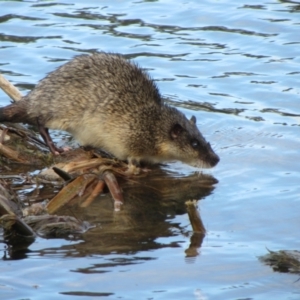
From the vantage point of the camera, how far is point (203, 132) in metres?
11.8

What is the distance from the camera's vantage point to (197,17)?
15633mm

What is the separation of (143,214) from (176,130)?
1.92 metres

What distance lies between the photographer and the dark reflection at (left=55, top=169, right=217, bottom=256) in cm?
821

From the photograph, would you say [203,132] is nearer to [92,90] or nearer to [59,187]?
[92,90]

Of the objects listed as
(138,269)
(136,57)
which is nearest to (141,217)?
Answer: (138,269)

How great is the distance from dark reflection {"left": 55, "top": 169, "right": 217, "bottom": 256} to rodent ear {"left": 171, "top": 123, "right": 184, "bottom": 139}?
434 millimetres

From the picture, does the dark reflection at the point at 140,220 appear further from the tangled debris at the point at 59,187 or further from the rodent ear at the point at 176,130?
the rodent ear at the point at 176,130

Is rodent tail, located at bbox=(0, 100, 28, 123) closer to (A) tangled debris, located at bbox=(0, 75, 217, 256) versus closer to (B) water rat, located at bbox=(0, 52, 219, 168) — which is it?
(B) water rat, located at bbox=(0, 52, 219, 168)

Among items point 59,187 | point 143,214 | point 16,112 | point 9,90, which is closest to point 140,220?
point 143,214

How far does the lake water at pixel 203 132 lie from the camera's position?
7.50 metres

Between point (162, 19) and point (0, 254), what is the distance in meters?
8.41

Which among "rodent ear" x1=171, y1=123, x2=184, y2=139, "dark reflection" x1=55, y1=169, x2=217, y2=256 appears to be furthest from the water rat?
"dark reflection" x1=55, y1=169, x2=217, y2=256

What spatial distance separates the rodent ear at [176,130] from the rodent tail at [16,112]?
1.63 meters

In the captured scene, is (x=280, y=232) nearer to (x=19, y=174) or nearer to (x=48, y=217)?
(x=48, y=217)
